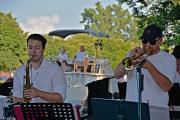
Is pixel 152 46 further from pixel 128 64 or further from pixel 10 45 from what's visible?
pixel 10 45

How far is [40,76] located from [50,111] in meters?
0.63

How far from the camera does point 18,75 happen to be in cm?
430

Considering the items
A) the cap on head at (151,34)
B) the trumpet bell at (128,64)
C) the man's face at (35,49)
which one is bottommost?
the trumpet bell at (128,64)

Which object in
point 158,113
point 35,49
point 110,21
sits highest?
point 110,21

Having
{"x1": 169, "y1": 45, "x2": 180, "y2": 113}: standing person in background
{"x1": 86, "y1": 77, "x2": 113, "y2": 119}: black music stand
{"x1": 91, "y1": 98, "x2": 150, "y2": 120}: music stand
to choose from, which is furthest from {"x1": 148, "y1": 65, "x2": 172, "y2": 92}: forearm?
{"x1": 86, "y1": 77, "x2": 113, "y2": 119}: black music stand

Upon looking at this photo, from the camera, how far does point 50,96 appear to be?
13.4ft

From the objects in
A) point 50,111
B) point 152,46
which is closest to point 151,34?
point 152,46

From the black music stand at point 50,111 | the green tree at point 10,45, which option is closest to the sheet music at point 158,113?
the black music stand at point 50,111

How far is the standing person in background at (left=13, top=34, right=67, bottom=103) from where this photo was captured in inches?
164

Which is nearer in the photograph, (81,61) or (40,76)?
(40,76)

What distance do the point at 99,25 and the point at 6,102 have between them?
58.0 metres

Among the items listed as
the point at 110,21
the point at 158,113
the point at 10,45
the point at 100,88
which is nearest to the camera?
the point at 158,113

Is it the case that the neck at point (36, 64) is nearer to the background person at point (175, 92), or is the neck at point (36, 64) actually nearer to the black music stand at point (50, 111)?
the black music stand at point (50, 111)

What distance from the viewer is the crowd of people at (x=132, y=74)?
400cm
